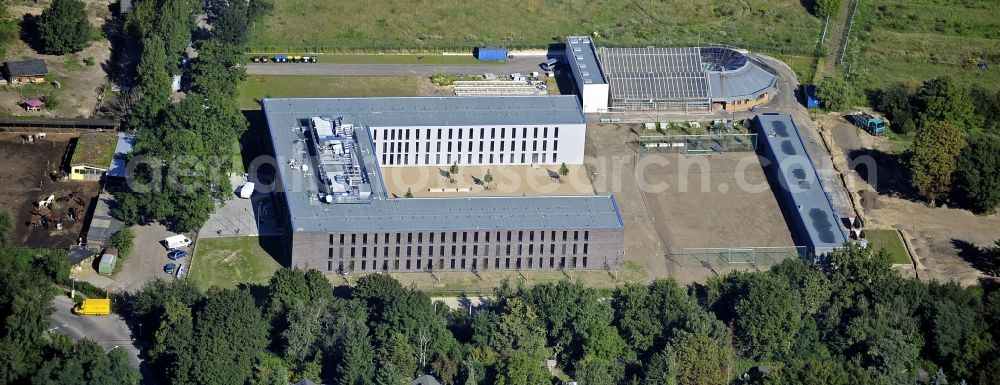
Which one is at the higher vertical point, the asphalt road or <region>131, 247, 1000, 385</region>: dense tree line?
<region>131, 247, 1000, 385</region>: dense tree line

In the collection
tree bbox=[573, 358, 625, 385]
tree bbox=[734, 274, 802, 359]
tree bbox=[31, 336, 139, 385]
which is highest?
tree bbox=[734, 274, 802, 359]

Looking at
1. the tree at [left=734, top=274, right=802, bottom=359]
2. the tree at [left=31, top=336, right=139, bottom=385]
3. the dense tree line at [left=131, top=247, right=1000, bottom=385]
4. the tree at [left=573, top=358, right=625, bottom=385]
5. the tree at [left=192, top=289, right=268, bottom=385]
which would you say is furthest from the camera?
the tree at [left=734, top=274, right=802, bottom=359]

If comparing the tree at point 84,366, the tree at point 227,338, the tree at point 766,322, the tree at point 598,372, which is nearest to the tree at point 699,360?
the tree at point 766,322

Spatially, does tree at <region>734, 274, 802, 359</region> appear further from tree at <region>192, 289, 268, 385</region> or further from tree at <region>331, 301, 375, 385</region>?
tree at <region>192, 289, 268, 385</region>

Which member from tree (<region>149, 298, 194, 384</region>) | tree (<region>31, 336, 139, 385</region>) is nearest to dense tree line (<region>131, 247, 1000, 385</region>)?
tree (<region>149, 298, 194, 384</region>)

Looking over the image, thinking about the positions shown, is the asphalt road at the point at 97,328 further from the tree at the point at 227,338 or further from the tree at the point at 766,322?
the tree at the point at 766,322

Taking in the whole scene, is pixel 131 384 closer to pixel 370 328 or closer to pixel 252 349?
pixel 252 349

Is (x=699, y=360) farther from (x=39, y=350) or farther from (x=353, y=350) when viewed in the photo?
(x=39, y=350)
